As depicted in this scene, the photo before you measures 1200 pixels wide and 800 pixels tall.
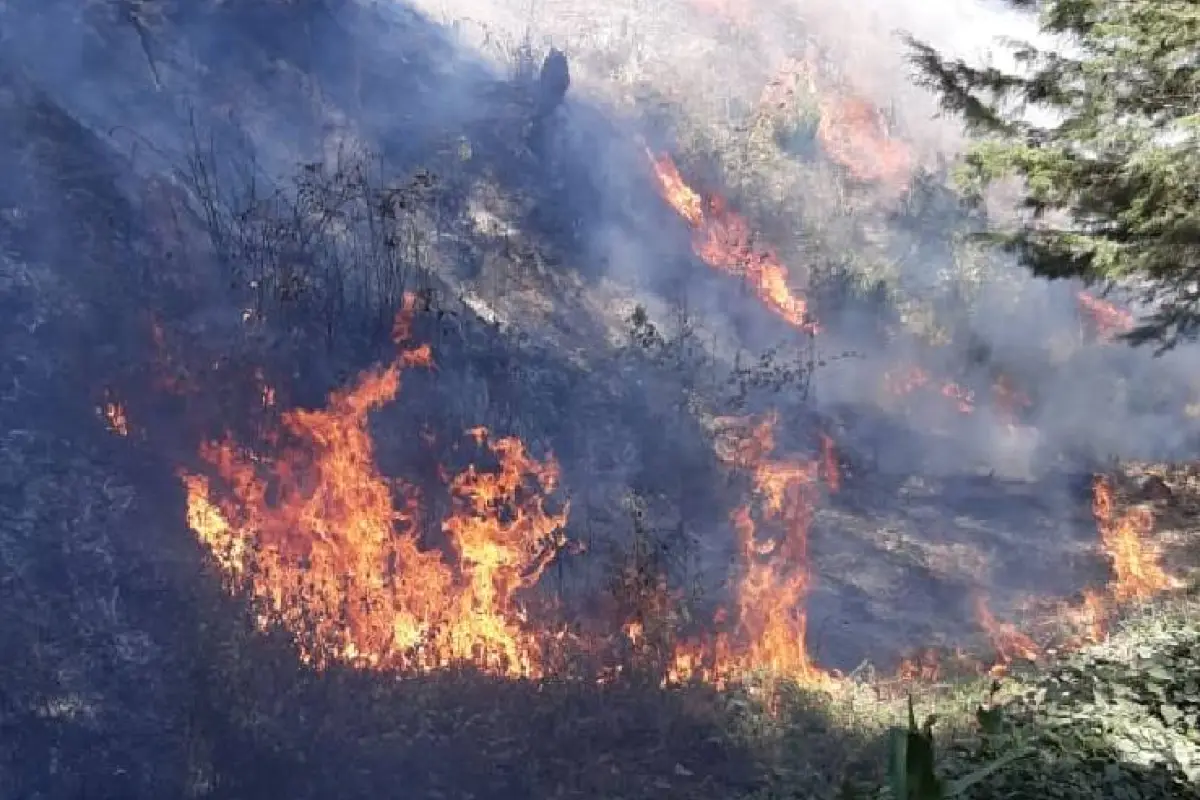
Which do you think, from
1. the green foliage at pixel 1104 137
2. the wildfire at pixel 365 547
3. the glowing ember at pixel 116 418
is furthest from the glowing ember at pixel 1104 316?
the glowing ember at pixel 116 418

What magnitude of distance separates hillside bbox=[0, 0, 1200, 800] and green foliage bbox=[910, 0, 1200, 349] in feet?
9.67

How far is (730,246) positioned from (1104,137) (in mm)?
9629

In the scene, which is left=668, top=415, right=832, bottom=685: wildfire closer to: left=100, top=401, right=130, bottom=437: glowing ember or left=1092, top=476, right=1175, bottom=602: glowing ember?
left=1092, top=476, right=1175, bottom=602: glowing ember

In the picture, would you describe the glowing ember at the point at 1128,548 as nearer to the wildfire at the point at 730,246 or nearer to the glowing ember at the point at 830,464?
the glowing ember at the point at 830,464

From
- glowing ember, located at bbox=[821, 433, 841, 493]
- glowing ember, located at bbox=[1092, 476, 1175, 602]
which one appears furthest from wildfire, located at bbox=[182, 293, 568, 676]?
glowing ember, located at bbox=[1092, 476, 1175, 602]

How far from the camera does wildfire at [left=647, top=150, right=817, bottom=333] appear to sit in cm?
1559

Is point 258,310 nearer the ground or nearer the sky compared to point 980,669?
nearer the sky

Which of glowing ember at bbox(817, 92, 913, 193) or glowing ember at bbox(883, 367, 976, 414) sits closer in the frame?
glowing ember at bbox(883, 367, 976, 414)

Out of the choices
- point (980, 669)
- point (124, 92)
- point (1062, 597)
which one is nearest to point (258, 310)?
point (124, 92)

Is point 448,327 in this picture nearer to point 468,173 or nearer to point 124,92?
→ point 468,173

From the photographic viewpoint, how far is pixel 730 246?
16250 millimetres

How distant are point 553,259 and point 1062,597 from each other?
8.03 metres

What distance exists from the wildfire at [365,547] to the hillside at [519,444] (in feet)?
0.14

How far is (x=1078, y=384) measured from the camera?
50.9ft
